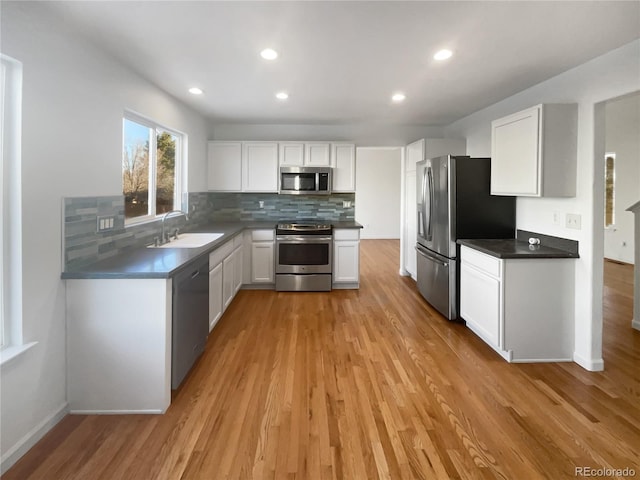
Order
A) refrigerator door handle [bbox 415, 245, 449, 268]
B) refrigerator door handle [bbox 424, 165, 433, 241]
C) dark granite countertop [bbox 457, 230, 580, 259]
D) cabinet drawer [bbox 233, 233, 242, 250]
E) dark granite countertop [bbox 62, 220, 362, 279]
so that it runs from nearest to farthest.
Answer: dark granite countertop [bbox 62, 220, 362, 279] → dark granite countertop [bbox 457, 230, 580, 259] → refrigerator door handle [bbox 415, 245, 449, 268] → refrigerator door handle [bbox 424, 165, 433, 241] → cabinet drawer [bbox 233, 233, 242, 250]

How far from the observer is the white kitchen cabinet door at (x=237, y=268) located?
4.62m

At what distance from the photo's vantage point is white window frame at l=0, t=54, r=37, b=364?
1.89m

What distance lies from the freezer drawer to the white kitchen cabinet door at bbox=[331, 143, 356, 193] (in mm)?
1480

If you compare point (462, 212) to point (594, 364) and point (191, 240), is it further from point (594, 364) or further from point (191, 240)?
point (191, 240)

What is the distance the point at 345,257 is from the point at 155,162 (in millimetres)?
2719

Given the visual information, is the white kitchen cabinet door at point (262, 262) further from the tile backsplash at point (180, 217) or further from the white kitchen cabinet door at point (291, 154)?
the white kitchen cabinet door at point (291, 154)

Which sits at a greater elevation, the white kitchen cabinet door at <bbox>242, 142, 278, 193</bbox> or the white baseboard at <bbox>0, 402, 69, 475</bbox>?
the white kitchen cabinet door at <bbox>242, 142, 278, 193</bbox>

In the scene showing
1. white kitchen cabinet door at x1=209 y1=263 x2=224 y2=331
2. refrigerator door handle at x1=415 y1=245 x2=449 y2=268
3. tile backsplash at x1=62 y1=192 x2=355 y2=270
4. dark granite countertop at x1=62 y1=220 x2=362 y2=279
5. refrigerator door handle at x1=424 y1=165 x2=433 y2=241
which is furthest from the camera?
refrigerator door handle at x1=424 y1=165 x2=433 y2=241

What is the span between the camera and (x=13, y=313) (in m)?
1.94

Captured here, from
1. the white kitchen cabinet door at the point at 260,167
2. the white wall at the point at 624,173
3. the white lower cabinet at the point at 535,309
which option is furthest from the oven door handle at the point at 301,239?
the white wall at the point at 624,173

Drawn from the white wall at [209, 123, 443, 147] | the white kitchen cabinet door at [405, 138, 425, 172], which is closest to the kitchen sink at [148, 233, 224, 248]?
the white wall at [209, 123, 443, 147]

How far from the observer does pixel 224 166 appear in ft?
18.2

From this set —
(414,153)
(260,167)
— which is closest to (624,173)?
(414,153)

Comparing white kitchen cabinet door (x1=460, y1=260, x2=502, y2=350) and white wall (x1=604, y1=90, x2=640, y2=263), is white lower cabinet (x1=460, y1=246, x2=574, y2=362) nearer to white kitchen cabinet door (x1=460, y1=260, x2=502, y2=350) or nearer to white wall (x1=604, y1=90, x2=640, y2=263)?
white kitchen cabinet door (x1=460, y1=260, x2=502, y2=350)
